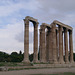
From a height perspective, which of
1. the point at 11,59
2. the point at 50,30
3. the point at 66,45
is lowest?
the point at 11,59

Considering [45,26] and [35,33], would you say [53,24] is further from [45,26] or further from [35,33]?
[35,33]

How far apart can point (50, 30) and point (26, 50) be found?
55.1ft

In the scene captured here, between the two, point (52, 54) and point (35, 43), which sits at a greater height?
point (35, 43)

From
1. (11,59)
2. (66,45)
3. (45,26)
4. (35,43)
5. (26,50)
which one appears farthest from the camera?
(11,59)

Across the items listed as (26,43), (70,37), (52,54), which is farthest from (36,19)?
(70,37)

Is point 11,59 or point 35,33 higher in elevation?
point 35,33

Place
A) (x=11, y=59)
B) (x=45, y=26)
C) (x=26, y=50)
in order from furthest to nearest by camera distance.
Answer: (x=11, y=59) < (x=45, y=26) < (x=26, y=50)

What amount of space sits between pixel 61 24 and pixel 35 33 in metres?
13.8

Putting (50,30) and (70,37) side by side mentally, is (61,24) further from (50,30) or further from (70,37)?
(70,37)

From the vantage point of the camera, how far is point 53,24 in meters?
64.1

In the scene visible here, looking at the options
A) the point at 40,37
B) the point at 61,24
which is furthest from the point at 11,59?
the point at 61,24

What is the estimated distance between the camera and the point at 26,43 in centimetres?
5369

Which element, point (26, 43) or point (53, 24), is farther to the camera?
point (53, 24)

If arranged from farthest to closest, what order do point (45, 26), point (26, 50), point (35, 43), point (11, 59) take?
1. point (11, 59)
2. point (45, 26)
3. point (35, 43)
4. point (26, 50)
